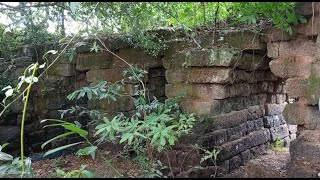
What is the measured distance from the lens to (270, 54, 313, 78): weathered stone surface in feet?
10.9

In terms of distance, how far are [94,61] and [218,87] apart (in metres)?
1.57

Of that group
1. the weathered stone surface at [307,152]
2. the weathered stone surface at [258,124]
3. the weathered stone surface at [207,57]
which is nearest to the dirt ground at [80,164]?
the weathered stone surface at [207,57]

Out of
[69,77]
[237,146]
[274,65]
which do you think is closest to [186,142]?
[237,146]

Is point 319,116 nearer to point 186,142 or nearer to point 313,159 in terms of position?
point 313,159

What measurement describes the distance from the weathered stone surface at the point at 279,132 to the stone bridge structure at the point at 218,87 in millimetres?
121

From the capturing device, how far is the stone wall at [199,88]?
3.67 metres

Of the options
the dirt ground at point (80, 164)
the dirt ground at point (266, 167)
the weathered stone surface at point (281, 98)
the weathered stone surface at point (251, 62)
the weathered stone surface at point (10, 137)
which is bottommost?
the dirt ground at point (266, 167)

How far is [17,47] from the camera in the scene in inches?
185

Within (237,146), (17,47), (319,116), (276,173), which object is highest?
(17,47)

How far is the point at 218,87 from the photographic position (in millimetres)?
3738

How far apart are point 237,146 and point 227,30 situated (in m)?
1.39

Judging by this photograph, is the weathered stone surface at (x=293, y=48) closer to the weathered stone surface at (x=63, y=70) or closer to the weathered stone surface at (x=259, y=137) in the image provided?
the weathered stone surface at (x=259, y=137)

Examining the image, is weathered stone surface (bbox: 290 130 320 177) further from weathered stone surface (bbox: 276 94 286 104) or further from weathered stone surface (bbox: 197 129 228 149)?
weathered stone surface (bbox: 276 94 286 104)

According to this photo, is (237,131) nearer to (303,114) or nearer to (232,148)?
(232,148)
